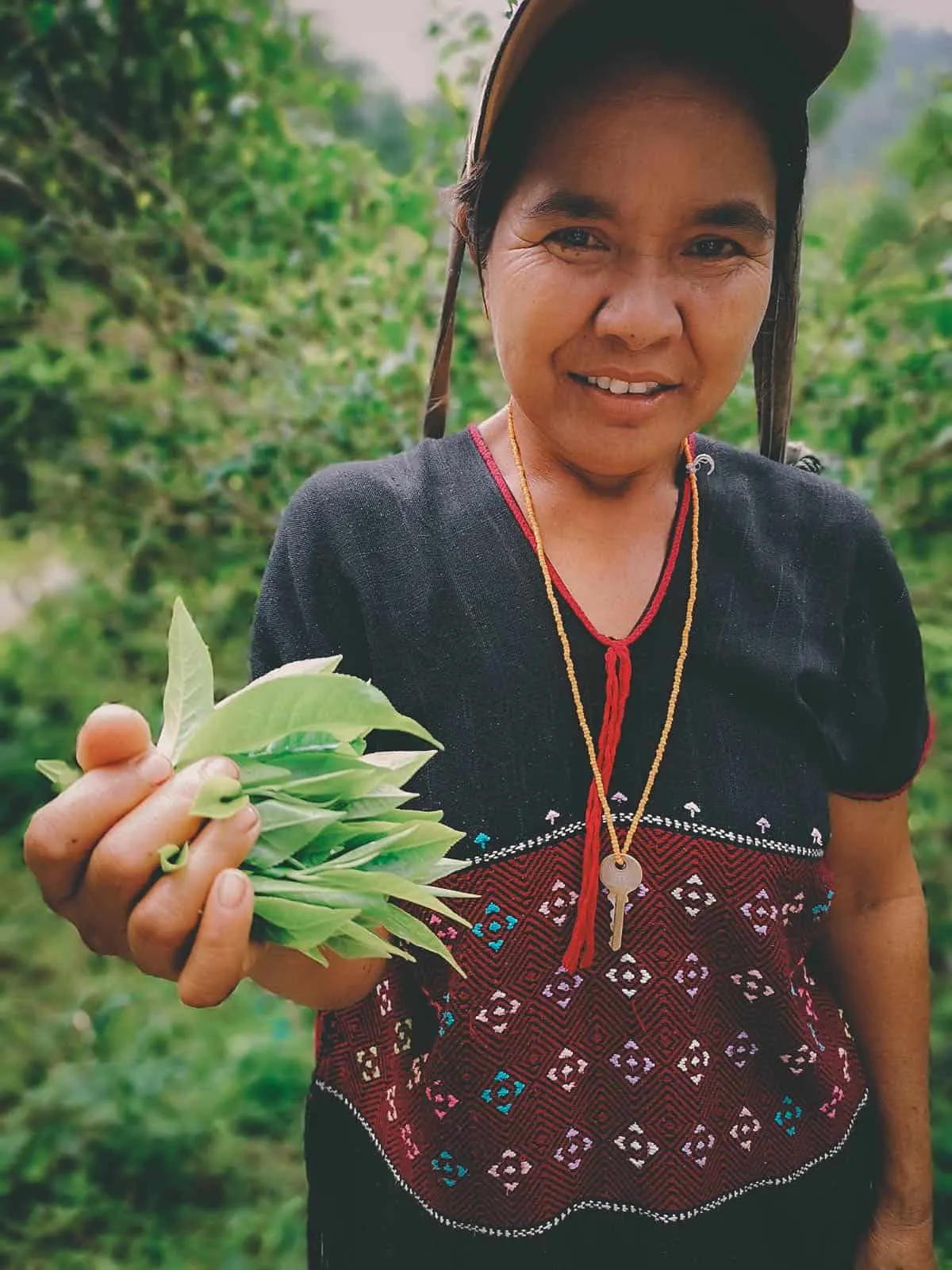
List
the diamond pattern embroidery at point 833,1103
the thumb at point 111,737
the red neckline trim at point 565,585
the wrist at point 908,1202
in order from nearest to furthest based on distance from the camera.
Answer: the thumb at point 111,737, the red neckline trim at point 565,585, the diamond pattern embroidery at point 833,1103, the wrist at point 908,1202

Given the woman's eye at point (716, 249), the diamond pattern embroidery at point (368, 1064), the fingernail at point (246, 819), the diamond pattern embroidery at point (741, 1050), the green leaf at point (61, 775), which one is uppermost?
the woman's eye at point (716, 249)

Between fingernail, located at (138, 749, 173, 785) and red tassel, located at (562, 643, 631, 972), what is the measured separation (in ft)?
1.70

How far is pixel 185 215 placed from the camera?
2715mm

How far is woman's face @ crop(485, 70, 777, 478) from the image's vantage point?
3.57ft

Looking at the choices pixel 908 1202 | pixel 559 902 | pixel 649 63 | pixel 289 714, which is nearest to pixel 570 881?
pixel 559 902

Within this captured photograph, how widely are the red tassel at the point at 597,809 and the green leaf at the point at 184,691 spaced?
0.48 meters

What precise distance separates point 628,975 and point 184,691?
63cm

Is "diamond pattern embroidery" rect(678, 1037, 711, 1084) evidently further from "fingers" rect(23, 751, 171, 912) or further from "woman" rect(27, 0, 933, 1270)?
"fingers" rect(23, 751, 171, 912)

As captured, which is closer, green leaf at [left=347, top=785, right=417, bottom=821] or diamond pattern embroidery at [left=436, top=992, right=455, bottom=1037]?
green leaf at [left=347, top=785, right=417, bottom=821]

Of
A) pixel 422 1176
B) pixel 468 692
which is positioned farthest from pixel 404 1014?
pixel 468 692

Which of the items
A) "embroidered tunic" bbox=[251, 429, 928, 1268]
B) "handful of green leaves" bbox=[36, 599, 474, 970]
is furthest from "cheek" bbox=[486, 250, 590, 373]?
"handful of green leaves" bbox=[36, 599, 474, 970]

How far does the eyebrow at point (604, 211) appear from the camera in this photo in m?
1.10

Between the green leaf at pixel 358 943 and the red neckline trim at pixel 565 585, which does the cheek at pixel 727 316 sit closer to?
the red neckline trim at pixel 565 585

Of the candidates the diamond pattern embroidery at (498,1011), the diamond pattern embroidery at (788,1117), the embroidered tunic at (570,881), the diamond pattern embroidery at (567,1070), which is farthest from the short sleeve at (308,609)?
the diamond pattern embroidery at (788,1117)
